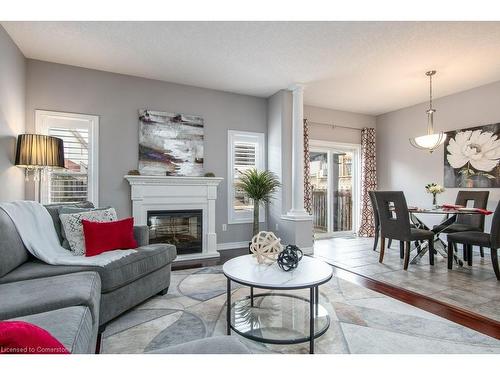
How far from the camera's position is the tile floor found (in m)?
2.55

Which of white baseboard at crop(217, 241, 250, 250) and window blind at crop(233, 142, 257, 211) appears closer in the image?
white baseboard at crop(217, 241, 250, 250)

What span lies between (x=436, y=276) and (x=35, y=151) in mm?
4654

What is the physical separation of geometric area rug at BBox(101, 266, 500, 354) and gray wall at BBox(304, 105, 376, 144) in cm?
371

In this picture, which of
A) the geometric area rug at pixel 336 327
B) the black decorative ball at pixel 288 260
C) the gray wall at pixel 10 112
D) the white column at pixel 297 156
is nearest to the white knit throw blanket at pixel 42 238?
the geometric area rug at pixel 336 327

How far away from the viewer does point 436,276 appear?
10.6ft

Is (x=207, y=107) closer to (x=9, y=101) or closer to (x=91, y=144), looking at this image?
(x=91, y=144)

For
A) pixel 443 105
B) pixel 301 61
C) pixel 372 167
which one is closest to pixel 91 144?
pixel 301 61

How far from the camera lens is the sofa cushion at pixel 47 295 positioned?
1376mm

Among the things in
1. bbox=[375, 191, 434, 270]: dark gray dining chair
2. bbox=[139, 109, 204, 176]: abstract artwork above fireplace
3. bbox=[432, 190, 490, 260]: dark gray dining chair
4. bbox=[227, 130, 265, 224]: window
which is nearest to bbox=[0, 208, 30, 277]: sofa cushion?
bbox=[139, 109, 204, 176]: abstract artwork above fireplace

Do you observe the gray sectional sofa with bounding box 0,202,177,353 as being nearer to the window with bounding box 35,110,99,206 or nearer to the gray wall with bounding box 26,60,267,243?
the window with bounding box 35,110,99,206

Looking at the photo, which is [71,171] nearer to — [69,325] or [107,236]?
[107,236]

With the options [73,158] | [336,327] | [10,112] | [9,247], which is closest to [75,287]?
[9,247]

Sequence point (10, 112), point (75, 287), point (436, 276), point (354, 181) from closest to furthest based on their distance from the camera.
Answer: point (75, 287) < point (10, 112) < point (436, 276) < point (354, 181)

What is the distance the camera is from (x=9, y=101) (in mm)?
2988
